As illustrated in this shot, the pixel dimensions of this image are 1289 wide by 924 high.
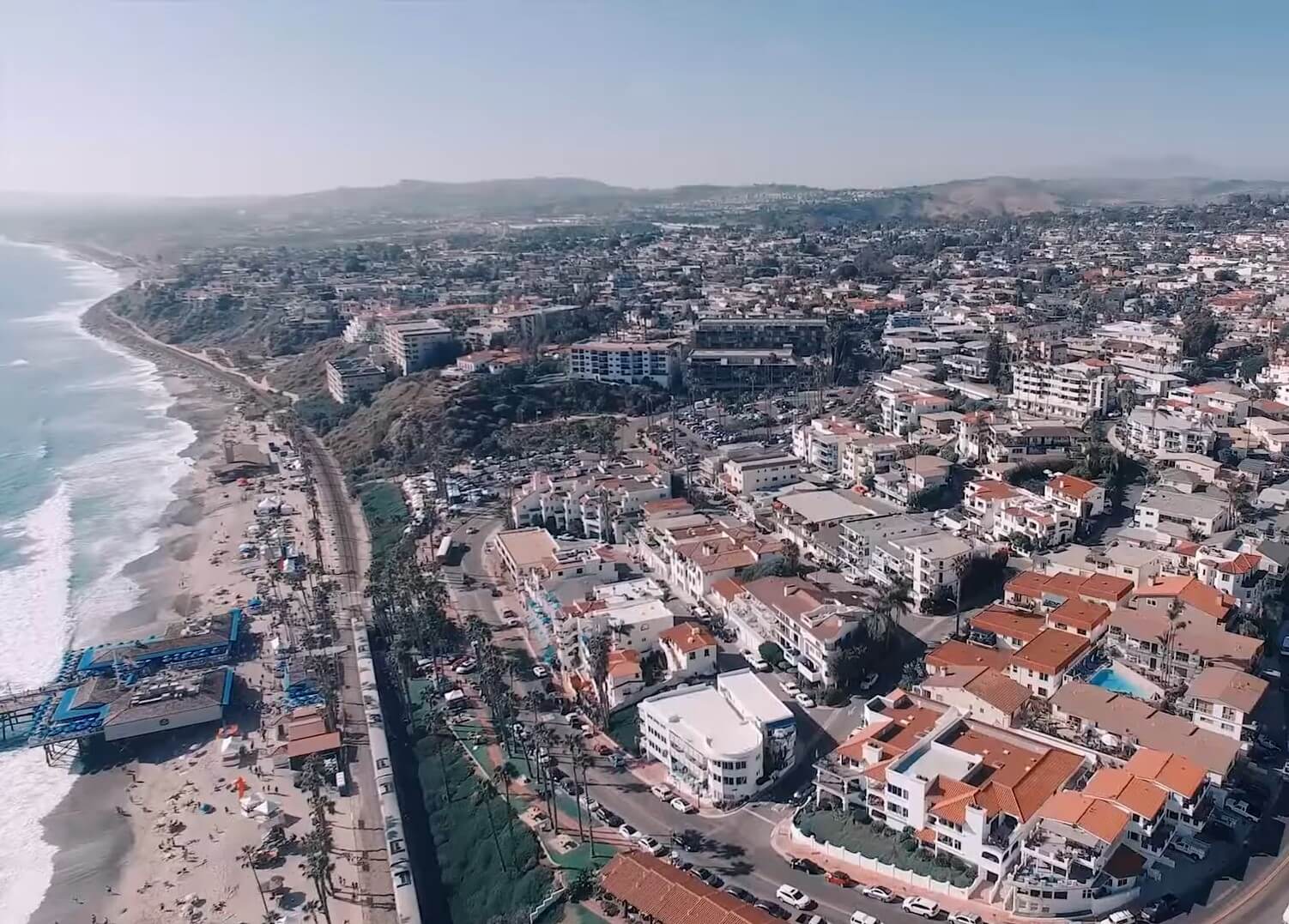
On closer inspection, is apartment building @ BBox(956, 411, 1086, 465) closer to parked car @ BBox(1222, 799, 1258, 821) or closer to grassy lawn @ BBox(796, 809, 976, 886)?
parked car @ BBox(1222, 799, 1258, 821)

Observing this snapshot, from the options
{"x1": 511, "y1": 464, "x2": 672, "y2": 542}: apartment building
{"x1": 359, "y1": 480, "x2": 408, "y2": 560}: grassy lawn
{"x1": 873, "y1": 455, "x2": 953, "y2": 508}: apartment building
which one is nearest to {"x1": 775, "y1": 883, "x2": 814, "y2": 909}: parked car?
{"x1": 873, "y1": 455, "x2": 953, "y2": 508}: apartment building

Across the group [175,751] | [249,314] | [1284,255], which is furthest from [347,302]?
[1284,255]

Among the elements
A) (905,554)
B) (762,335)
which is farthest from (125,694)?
(762,335)

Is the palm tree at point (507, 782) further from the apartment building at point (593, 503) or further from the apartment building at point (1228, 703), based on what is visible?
the apartment building at point (1228, 703)

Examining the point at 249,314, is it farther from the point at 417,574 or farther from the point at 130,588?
the point at 417,574

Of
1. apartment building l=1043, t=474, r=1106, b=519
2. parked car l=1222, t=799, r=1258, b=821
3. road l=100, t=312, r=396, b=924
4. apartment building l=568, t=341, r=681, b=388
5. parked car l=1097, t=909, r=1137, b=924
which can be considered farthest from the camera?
apartment building l=568, t=341, r=681, b=388

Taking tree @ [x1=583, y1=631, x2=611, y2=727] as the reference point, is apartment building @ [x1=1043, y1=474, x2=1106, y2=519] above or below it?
above

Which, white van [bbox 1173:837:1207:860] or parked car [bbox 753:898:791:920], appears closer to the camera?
parked car [bbox 753:898:791:920]
